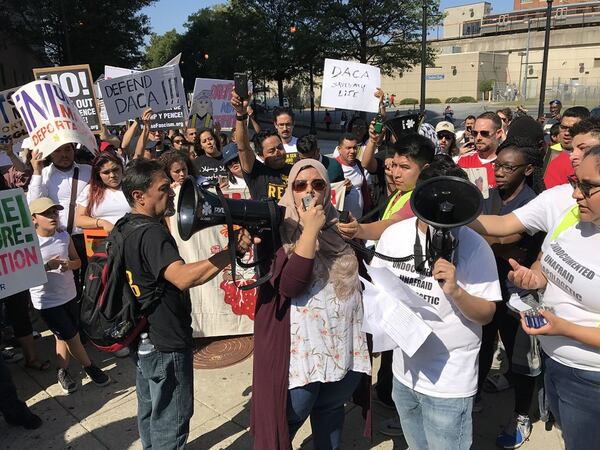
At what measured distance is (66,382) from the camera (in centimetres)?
371

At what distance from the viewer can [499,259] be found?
2.99 m

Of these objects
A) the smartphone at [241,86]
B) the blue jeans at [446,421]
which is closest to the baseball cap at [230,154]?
the smartphone at [241,86]

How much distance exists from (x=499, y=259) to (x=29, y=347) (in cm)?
383

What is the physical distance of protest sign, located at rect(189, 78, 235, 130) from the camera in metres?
8.34

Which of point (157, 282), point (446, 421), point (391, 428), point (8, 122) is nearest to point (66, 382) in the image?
point (157, 282)

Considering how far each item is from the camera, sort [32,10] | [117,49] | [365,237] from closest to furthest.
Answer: [365,237] < [32,10] < [117,49]

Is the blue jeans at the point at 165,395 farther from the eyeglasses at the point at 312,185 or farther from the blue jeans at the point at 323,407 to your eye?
the eyeglasses at the point at 312,185

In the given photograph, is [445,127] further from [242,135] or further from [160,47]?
[160,47]

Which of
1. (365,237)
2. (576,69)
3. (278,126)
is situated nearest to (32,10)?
(278,126)

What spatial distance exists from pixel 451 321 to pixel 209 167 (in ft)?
13.3

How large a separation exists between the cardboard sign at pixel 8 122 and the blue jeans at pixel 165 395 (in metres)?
4.15

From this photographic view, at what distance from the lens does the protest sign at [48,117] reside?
13.6ft

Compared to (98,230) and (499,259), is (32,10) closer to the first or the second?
(98,230)

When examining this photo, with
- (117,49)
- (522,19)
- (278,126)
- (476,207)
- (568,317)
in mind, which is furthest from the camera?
(522,19)
